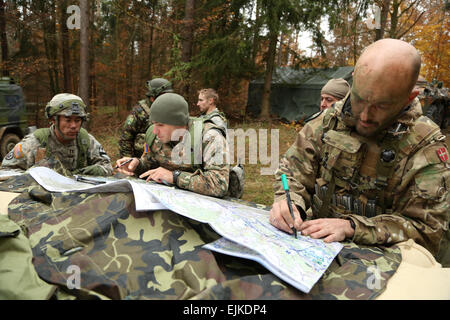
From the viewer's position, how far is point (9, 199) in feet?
Result: 6.65

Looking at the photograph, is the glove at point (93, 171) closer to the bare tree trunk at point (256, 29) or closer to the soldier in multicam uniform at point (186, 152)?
the soldier in multicam uniform at point (186, 152)

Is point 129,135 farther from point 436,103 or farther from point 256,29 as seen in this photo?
point 436,103

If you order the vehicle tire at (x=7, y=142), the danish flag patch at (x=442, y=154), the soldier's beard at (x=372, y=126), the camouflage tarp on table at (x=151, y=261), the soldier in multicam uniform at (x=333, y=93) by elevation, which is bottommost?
the vehicle tire at (x=7, y=142)

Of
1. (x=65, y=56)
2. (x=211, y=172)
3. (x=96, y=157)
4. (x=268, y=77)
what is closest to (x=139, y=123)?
(x=96, y=157)

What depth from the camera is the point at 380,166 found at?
1.75m

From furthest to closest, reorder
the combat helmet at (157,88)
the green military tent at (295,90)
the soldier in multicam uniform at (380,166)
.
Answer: the green military tent at (295,90) → the combat helmet at (157,88) → the soldier in multicam uniform at (380,166)

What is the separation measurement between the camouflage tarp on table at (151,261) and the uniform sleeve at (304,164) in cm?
47

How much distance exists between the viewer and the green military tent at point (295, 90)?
35.7ft

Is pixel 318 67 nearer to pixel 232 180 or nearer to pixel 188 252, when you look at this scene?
pixel 232 180

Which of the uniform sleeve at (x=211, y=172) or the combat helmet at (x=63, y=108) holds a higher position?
the combat helmet at (x=63, y=108)

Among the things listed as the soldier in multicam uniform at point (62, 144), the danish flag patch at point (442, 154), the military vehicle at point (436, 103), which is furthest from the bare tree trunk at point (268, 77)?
the danish flag patch at point (442, 154)

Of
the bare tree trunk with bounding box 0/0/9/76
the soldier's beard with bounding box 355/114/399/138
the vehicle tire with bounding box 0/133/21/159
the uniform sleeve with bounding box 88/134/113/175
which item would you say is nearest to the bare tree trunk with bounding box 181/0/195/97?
the vehicle tire with bounding box 0/133/21/159
